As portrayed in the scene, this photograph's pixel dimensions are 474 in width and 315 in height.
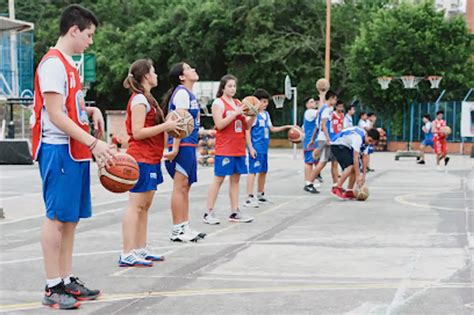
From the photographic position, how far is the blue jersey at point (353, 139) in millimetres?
→ 13163

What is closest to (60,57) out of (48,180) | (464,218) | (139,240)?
(48,180)

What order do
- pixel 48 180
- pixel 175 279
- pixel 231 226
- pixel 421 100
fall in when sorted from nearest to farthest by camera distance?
1. pixel 48 180
2. pixel 175 279
3. pixel 231 226
4. pixel 421 100

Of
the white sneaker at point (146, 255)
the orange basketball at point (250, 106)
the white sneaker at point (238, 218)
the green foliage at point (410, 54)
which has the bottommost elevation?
the white sneaker at point (238, 218)

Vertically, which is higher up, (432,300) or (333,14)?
(333,14)

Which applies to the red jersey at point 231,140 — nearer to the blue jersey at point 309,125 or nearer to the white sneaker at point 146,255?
the white sneaker at point 146,255

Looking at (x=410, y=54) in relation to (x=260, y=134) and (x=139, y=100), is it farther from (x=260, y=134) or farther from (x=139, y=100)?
(x=139, y=100)

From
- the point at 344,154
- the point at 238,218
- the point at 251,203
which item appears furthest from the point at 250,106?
the point at 344,154

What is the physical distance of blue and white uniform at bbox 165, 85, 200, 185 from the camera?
8.62m

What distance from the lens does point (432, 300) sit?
602 cm

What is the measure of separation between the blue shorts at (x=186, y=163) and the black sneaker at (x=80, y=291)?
2.83m

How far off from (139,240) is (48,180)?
204cm

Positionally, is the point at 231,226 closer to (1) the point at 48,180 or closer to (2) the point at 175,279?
(2) the point at 175,279

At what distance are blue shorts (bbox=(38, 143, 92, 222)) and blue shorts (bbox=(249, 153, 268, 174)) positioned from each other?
714 cm

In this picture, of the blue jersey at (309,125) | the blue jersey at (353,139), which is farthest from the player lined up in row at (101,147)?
the blue jersey at (309,125)
